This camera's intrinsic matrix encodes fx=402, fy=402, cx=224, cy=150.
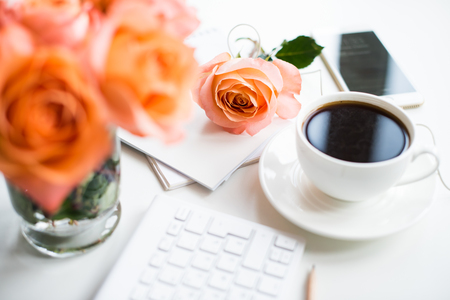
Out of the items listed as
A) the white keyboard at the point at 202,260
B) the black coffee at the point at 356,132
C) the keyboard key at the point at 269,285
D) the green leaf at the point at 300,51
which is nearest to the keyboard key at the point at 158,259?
the white keyboard at the point at 202,260

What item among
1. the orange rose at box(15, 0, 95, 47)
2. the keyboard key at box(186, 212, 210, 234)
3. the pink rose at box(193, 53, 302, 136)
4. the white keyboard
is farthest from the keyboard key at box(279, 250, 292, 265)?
the orange rose at box(15, 0, 95, 47)

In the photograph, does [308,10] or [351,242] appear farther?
[308,10]

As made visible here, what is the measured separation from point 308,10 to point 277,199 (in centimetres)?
64

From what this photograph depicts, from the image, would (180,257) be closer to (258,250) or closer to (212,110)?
(258,250)

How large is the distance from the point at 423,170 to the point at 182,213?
33cm

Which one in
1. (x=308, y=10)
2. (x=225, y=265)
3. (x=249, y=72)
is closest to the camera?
(x=225, y=265)

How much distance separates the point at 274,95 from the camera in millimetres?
618

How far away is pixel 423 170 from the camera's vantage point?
1.77ft

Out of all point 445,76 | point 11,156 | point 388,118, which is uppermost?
point 11,156

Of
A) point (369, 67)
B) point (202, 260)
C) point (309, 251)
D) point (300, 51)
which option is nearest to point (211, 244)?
point (202, 260)

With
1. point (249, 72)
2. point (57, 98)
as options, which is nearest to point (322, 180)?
point (249, 72)

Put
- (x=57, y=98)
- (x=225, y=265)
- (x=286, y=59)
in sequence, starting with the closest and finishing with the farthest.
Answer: (x=57, y=98)
(x=225, y=265)
(x=286, y=59)

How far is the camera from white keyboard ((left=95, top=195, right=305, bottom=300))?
0.46 metres

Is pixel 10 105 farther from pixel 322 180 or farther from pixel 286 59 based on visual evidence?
pixel 286 59
